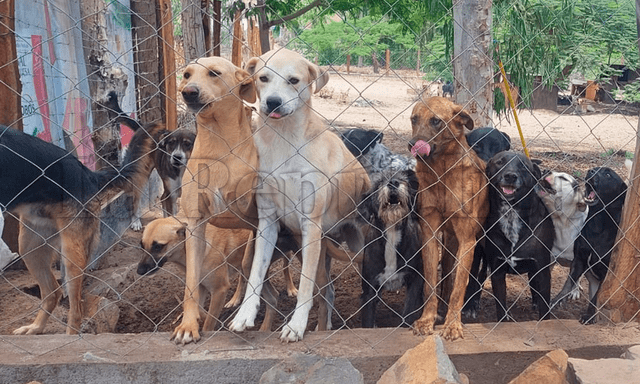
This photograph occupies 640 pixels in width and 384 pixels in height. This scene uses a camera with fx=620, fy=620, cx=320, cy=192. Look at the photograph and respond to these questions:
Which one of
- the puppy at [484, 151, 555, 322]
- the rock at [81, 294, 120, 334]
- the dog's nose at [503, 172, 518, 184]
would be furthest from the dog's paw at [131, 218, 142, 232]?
the dog's nose at [503, 172, 518, 184]

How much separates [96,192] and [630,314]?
3232 millimetres

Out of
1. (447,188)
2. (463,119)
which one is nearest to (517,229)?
(447,188)

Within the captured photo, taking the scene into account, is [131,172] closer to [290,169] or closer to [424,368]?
[290,169]

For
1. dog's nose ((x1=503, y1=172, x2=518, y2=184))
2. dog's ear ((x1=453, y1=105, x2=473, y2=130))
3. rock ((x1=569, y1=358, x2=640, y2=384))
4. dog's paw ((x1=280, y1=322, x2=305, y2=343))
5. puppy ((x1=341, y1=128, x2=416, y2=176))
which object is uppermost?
dog's ear ((x1=453, y1=105, x2=473, y2=130))

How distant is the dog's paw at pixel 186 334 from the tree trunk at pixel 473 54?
334 centimetres

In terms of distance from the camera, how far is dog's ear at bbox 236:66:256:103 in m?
3.14

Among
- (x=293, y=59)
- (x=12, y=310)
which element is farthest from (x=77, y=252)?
(x=293, y=59)

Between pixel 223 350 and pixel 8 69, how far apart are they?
2388 millimetres

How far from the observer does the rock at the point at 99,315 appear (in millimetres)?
3721

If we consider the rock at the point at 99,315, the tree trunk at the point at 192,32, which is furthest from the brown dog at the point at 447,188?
the tree trunk at the point at 192,32

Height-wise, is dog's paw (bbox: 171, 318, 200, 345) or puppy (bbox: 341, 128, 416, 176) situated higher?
puppy (bbox: 341, 128, 416, 176)

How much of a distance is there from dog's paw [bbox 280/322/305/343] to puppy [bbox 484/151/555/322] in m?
1.15

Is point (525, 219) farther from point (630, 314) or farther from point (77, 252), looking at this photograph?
point (77, 252)

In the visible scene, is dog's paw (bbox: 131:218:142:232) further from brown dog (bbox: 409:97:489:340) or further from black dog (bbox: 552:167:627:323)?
black dog (bbox: 552:167:627:323)
